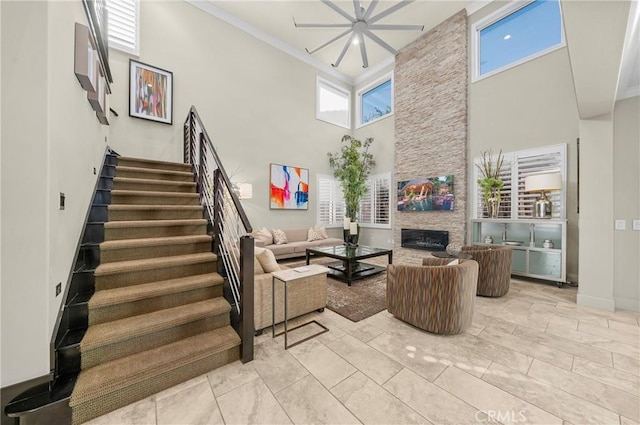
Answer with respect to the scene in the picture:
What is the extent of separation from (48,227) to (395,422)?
7.75 ft

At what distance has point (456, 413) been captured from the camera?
1515 mm

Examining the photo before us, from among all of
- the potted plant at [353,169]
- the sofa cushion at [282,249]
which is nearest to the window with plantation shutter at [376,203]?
the potted plant at [353,169]

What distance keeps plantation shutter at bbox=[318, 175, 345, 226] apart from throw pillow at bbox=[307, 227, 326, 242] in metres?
0.73

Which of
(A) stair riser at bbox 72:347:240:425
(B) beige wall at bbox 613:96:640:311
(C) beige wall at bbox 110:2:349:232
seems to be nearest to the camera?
(A) stair riser at bbox 72:347:240:425

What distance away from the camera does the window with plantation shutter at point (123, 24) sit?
168 inches

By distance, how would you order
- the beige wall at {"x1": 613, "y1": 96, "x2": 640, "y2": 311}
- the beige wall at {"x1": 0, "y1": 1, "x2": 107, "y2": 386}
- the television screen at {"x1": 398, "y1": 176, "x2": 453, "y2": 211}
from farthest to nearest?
the television screen at {"x1": 398, "y1": 176, "x2": 453, "y2": 211} < the beige wall at {"x1": 613, "y1": 96, "x2": 640, "y2": 311} < the beige wall at {"x1": 0, "y1": 1, "x2": 107, "y2": 386}

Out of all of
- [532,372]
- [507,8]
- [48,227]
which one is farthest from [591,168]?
[48,227]

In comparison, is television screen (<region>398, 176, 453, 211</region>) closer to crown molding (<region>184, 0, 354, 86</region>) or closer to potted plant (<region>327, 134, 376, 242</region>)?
potted plant (<region>327, 134, 376, 242</region>)

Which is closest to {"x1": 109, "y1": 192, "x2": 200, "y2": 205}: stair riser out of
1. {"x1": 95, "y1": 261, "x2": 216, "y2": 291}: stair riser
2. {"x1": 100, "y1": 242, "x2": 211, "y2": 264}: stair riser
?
{"x1": 100, "y1": 242, "x2": 211, "y2": 264}: stair riser

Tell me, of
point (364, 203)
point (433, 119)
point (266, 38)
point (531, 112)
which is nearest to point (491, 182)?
point (531, 112)

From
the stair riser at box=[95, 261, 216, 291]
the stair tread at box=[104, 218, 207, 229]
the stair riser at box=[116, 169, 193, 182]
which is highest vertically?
the stair riser at box=[116, 169, 193, 182]

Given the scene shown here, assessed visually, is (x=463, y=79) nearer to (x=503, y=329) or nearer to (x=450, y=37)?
(x=450, y=37)

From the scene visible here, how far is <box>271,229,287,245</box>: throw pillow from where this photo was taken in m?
5.81

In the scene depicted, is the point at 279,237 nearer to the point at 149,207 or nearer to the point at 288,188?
the point at 288,188
